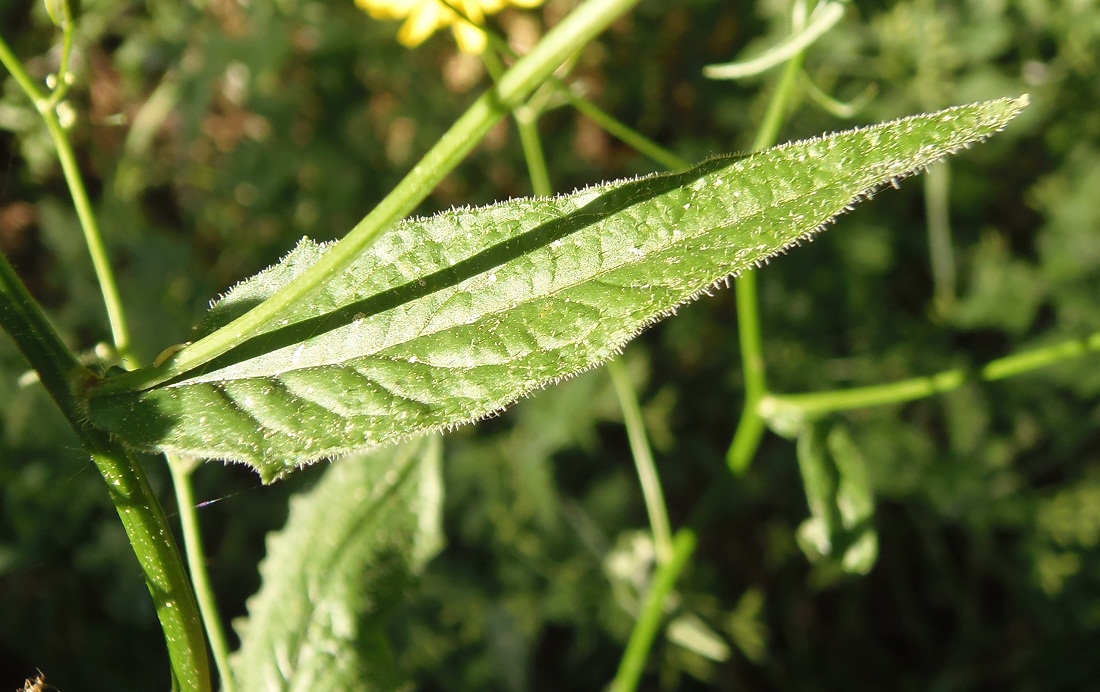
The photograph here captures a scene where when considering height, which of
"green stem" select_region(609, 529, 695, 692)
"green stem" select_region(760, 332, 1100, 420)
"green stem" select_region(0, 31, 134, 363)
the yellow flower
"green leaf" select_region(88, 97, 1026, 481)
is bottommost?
"green stem" select_region(609, 529, 695, 692)

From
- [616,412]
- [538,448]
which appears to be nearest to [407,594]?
[538,448]

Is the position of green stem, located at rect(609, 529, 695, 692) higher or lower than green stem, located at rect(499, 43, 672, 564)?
lower

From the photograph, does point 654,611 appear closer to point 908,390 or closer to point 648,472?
point 648,472

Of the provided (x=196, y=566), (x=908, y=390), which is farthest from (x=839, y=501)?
(x=196, y=566)

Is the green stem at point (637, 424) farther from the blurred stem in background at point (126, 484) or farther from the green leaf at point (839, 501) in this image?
the blurred stem in background at point (126, 484)

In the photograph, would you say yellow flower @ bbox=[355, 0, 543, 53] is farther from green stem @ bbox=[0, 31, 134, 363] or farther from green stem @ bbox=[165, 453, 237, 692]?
green stem @ bbox=[165, 453, 237, 692]

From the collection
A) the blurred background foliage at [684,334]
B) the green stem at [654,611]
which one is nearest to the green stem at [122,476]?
the green stem at [654,611]

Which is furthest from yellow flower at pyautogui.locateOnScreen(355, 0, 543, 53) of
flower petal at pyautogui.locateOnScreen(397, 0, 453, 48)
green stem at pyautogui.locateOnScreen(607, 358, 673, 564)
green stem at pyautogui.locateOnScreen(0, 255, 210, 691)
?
green stem at pyautogui.locateOnScreen(0, 255, 210, 691)
